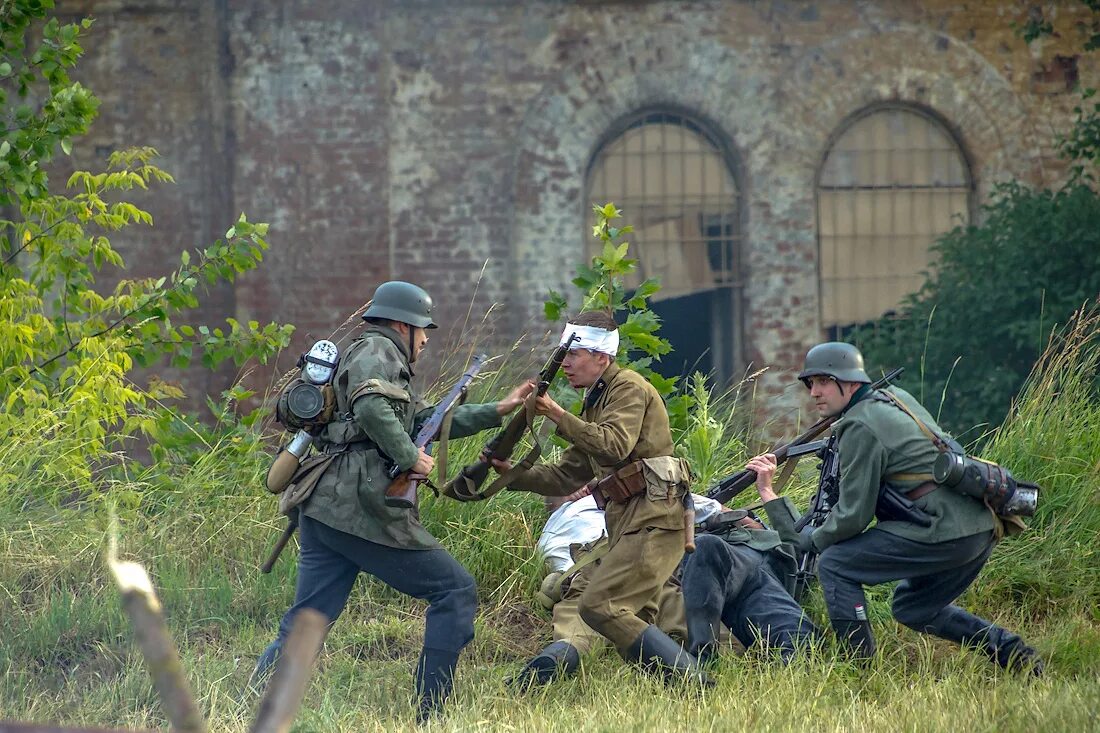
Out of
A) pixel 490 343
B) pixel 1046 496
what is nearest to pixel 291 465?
pixel 1046 496

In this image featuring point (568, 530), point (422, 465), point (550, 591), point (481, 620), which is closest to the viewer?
point (422, 465)

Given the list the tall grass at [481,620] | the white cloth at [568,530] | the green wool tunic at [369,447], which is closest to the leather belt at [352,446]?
the green wool tunic at [369,447]

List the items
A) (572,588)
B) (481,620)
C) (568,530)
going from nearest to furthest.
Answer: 1. (572,588)
2. (481,620)
3. (568,530)

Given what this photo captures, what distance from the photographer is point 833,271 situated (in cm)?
1170

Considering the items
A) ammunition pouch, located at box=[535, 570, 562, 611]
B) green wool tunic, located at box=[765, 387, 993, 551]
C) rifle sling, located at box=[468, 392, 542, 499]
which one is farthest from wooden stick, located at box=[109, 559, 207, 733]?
ammunition pouch, located at box=[535, 570, 562, 611]

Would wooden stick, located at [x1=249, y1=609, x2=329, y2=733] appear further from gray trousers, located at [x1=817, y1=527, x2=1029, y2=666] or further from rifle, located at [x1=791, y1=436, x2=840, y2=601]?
rifle, located at [x1=791, y1=436, x2=840, y2=601]

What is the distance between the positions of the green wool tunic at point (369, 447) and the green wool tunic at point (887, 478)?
174 cm

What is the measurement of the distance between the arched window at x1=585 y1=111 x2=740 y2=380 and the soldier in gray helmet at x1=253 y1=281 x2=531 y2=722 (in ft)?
20.5

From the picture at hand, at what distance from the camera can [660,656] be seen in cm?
540

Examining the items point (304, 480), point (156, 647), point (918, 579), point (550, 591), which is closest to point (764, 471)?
point (918, 579)

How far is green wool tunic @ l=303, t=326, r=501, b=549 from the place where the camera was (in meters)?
5.15

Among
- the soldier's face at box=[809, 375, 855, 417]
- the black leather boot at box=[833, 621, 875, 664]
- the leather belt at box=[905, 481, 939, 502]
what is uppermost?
the soldier's face at box=[809, 375, 855, 417]

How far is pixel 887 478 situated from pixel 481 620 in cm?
208

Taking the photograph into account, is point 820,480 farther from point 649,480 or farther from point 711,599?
point 649,480
